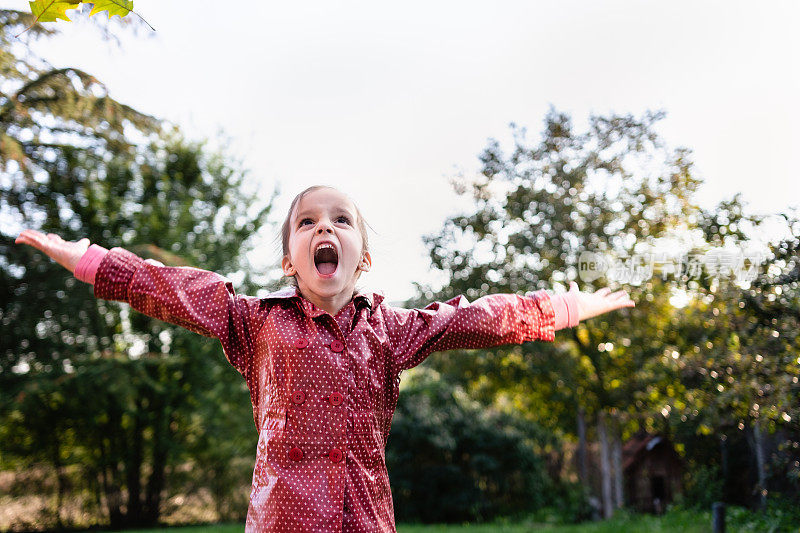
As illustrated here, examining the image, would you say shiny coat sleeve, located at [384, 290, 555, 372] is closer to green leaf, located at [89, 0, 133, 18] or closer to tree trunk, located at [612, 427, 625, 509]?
green leaf, located at [89, 0, 133, 18]

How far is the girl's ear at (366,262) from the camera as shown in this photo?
7.17 feet

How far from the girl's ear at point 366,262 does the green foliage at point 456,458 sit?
37.8ft

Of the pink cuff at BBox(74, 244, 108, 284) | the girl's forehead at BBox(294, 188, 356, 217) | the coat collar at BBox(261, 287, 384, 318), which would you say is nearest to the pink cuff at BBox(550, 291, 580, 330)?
the coat collar at BBox(261, 287, 384, 318)

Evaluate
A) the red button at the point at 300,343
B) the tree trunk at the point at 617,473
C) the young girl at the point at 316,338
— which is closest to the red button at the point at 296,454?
the young girl at the point at 316,338

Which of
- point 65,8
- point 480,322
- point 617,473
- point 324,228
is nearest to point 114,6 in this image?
point 65,8

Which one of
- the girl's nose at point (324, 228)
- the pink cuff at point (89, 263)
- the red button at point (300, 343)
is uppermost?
the girl's nose at point (324, 228)

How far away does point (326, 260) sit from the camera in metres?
2.01

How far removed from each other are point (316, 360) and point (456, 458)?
41.6ft

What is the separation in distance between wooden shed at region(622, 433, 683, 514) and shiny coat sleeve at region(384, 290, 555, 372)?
45.9 feet

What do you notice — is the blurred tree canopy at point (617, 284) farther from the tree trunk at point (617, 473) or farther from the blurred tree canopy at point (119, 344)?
the blurred tree canopy at point (119, 344)

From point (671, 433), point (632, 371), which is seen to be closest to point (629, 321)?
point (632, 371)

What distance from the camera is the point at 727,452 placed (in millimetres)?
9141

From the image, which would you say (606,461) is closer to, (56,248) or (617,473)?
(617,473)

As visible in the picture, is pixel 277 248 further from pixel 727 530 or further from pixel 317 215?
pixel 727 530
